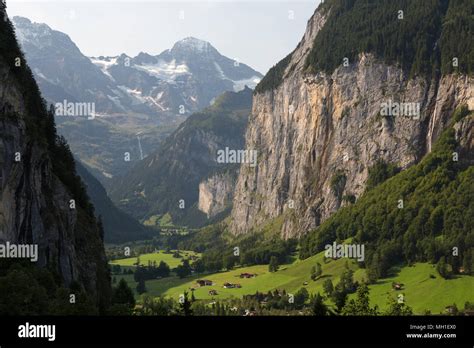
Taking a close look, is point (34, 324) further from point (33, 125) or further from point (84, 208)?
point (84, 208)

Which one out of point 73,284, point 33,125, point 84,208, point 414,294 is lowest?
point 414,294

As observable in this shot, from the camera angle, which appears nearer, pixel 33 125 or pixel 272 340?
pixel 272 340

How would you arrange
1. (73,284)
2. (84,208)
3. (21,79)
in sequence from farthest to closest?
(84,208) → (21,79) → (73,284)

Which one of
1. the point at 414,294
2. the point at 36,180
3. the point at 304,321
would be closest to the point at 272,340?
the point at 304,321

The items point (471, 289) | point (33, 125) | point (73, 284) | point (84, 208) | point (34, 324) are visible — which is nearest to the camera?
point (34, 324)

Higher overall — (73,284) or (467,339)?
(467,339)

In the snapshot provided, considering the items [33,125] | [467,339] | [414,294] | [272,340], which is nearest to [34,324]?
[272,340]

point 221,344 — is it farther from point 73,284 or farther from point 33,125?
point 33,125
